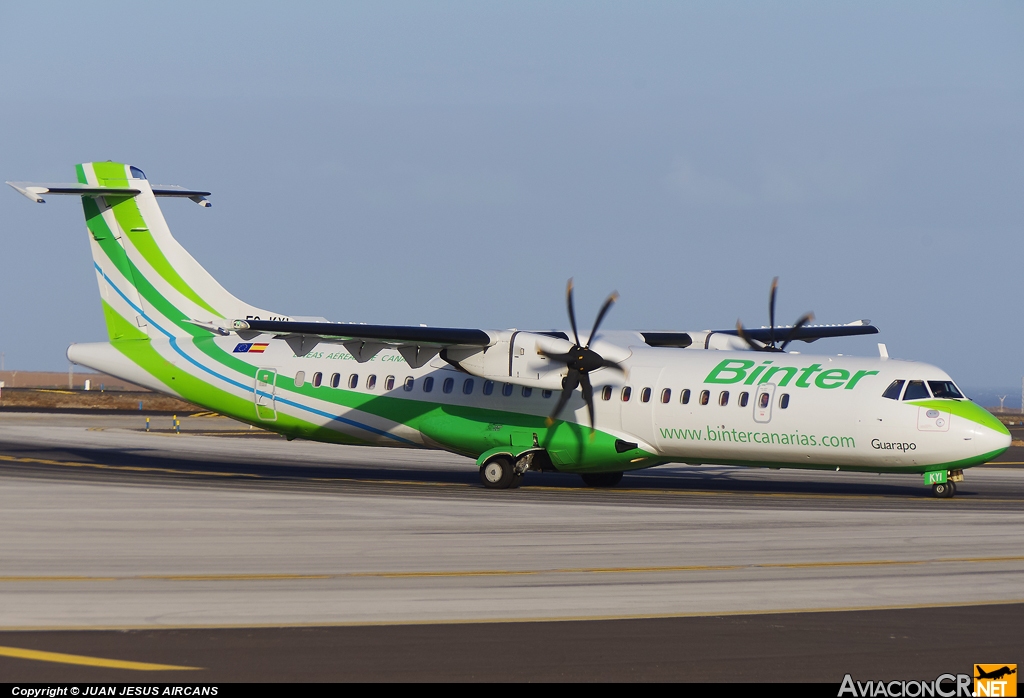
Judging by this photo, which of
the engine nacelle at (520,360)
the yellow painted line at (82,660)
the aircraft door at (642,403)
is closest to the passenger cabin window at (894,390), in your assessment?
the aircraft door at (642,403)

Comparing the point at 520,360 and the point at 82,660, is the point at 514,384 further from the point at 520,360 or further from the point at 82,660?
the point at 82,660

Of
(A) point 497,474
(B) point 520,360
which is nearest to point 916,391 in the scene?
(B) point 520,360

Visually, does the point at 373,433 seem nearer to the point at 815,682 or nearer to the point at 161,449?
the point at 161,449

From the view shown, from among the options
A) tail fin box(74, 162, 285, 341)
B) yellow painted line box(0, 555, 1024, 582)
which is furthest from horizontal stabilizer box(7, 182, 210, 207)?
yellow painted line box(0, 555, 1024, 582)

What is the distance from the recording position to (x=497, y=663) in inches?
364

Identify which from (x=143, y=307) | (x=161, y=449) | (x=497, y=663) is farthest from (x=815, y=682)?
(x=161, y=449)

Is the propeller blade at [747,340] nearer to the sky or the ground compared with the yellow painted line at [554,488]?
nearer to the sky

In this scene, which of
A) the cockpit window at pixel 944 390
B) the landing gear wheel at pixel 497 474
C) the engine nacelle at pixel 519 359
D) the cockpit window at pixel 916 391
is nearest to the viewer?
the cockpit window at pixel 916 391

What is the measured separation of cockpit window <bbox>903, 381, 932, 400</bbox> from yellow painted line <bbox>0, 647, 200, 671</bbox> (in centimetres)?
1882

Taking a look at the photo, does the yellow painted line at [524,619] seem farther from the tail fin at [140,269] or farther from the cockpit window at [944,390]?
the tail fin at [140,269]

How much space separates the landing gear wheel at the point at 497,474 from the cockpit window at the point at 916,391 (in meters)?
9.14

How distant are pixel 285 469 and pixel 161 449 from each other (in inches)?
300

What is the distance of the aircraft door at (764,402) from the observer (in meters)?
25.0

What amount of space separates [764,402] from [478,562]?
11.7m
